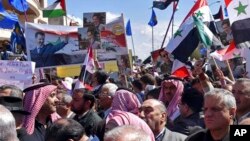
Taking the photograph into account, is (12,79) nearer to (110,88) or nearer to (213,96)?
(110,88)

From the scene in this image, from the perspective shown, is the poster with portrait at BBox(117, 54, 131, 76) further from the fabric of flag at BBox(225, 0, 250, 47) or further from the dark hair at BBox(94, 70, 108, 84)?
the fabric of flag at BBox(225, 0, 250, 47)

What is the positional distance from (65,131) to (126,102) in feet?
5.02

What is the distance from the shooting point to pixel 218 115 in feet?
12.2

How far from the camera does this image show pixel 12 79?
6395 millimetres

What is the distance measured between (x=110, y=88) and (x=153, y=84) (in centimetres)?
255

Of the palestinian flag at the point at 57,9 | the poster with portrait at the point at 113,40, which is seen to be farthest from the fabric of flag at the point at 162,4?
the poster with portrait at the point at 113,40

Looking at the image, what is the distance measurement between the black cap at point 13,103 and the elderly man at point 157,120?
1.02 metres

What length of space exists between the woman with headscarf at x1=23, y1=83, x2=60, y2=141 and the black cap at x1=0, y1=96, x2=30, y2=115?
20cm

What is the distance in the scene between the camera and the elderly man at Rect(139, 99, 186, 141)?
4.23 meters

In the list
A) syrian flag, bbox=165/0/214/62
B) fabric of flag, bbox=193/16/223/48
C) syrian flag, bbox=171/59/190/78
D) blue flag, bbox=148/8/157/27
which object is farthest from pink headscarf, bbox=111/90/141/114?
blue flag, bbox=148/8/157/27

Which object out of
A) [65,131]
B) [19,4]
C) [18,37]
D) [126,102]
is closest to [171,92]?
[126,102]

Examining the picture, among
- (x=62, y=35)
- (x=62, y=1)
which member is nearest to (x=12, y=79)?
(x=62, y=35)

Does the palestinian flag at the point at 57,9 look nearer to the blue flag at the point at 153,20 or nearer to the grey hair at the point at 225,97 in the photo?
the grey hair at the point at 225,97

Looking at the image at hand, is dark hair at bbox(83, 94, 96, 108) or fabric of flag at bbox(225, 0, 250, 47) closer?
dark hair at bbox(83, 94, 96, 108)
